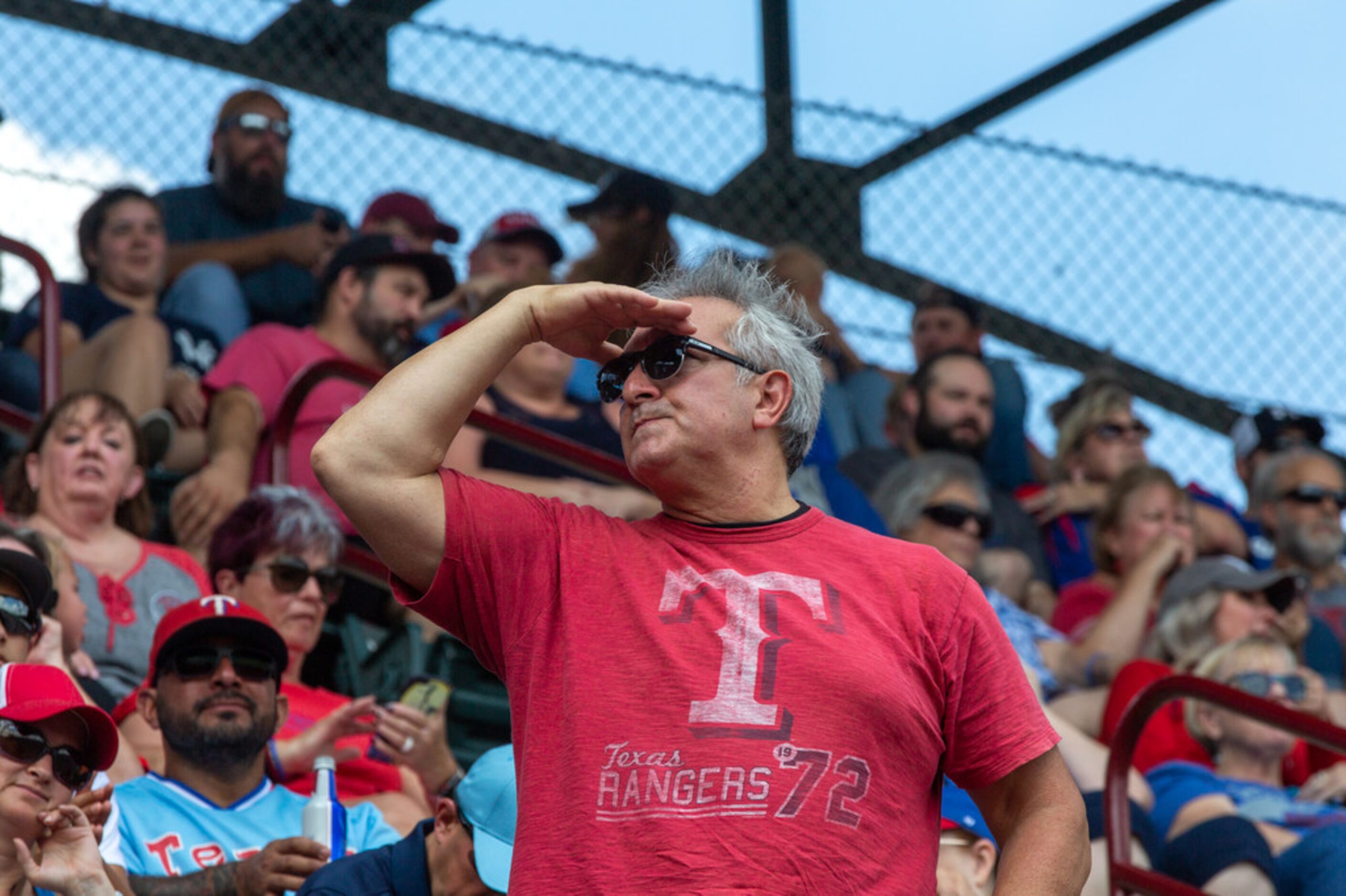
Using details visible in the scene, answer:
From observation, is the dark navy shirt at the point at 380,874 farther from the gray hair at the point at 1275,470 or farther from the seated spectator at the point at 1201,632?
the gray hair at the point at 1275,470

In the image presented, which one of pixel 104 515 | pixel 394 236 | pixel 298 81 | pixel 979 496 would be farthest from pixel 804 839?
pixel 298 81

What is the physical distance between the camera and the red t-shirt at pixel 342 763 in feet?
15.8

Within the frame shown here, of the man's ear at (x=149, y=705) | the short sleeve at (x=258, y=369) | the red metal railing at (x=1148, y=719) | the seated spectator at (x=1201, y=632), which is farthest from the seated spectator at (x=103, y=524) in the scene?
the seated spectator at (x=1201, y=632)

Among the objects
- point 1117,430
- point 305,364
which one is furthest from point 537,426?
point 1117,430

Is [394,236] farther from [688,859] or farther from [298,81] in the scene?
[688,859]

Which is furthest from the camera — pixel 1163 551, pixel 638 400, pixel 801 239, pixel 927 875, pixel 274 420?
pixel 801 239

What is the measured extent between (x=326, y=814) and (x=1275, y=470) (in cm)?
563

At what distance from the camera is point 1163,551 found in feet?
24.0

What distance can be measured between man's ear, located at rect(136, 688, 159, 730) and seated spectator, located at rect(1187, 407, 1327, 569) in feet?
19.9

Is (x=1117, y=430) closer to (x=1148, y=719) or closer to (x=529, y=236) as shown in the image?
(x=529, y=236)

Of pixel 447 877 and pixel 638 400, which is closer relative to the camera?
pixel 638 400

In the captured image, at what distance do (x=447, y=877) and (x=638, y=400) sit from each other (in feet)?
3.86

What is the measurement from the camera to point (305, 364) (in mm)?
6598

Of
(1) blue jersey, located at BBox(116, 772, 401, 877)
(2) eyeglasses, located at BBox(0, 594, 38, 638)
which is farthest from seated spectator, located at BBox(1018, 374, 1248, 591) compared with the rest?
(2) eyeglasses, located at BBox(0, 594, 38, 638)
